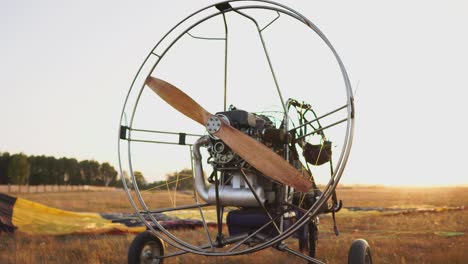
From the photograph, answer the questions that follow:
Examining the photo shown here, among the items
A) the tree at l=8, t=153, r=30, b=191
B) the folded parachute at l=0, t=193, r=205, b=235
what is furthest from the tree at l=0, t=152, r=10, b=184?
the folded parachute at l=0, t=193, r=205, b=235

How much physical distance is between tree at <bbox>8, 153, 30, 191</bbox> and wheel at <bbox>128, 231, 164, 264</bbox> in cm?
6566

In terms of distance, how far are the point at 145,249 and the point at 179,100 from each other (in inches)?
87.1

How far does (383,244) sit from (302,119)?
14.7ft

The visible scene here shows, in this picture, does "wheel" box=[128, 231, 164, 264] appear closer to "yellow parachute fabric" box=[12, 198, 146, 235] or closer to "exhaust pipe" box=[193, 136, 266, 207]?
"exhaust pipe" box=[193, 136, 266, 207]

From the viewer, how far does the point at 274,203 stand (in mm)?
5621

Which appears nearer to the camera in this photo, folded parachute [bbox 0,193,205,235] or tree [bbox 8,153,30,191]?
folded parachute [bbox 0,193,205,235]

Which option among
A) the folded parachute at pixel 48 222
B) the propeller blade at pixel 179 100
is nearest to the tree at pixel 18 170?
the folded parachute at pixel 48 222

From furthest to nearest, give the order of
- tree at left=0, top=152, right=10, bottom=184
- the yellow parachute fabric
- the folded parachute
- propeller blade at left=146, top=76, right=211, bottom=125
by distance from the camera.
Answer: tree at left=0, top=152, right=10, bottom=184
the yellow parachute fabric
the folded parachute
propeller blade at left=146, top=76, right=211, bottom=125

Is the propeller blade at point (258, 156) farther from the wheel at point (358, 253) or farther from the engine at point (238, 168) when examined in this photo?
the wheel at point (358, 253)

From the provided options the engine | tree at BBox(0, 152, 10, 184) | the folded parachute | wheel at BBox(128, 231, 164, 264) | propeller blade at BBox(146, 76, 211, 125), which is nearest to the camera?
the engine

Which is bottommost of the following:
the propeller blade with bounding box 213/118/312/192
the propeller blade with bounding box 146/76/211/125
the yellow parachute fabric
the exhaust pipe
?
the yellow parachute fabric

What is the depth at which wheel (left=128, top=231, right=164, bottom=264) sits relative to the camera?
612cm

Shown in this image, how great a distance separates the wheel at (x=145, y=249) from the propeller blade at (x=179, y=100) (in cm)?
194

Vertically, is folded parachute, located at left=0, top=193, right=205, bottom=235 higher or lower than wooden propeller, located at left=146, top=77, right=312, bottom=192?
lower
